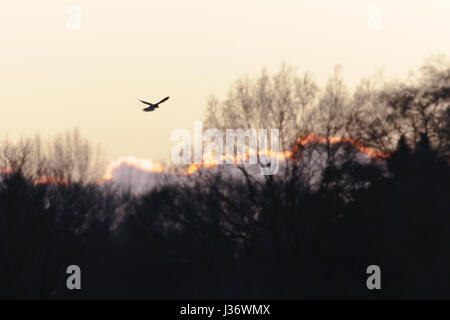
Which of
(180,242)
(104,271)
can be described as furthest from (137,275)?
(180,242)

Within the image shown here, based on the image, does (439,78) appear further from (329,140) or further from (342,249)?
(342,249)

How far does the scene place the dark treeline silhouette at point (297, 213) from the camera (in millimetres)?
50469

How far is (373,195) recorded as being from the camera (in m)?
54.8

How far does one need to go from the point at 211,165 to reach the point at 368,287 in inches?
538

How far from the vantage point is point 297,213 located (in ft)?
196

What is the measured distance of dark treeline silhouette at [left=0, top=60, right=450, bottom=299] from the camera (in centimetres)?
5047

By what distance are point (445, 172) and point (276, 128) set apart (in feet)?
36.1

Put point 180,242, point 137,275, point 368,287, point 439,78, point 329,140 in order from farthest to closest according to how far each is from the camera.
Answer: point 137,275, point 439,78, point 180,242, point 329,140, point 368,287

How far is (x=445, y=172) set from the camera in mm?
53906

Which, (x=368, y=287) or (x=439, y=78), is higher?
(x=439, y=78)
